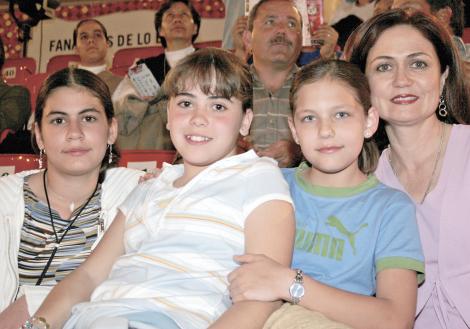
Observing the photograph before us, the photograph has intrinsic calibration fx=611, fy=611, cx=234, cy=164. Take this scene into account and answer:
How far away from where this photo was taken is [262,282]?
1.44m

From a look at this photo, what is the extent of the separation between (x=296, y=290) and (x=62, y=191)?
1139 mm

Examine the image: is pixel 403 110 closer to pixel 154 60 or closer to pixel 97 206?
pixel 97 206

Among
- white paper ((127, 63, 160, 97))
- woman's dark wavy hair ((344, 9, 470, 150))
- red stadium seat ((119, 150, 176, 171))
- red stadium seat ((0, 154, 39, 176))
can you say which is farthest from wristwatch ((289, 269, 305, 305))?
white paper ((127, 63, 160, 97))

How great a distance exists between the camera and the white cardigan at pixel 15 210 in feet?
6.70

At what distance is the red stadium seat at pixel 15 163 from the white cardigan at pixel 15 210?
0.45m

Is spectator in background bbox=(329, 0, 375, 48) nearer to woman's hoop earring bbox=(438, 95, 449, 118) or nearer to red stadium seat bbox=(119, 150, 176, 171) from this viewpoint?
red stadium seat bbox=(119, 150, 176, 171)

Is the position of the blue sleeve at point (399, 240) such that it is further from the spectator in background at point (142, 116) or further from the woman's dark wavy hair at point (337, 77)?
the spectator in background at point (142, 116)

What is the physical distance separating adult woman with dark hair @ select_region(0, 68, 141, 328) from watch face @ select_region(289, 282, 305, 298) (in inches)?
36.7

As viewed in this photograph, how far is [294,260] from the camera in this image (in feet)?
5.56

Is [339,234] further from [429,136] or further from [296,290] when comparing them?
[429,136]

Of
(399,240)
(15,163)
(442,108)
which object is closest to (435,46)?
(442,108)

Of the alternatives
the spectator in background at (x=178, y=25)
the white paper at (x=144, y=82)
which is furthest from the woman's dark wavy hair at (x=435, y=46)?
the spectator in background at (x=178, y=25)

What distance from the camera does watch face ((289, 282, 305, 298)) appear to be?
1435mm

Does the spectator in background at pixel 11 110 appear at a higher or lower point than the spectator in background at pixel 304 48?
lower
